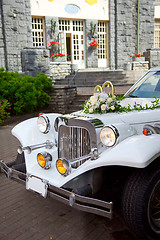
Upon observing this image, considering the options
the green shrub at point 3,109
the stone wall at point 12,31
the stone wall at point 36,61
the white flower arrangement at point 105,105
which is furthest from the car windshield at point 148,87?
the stone wall at point 12,31

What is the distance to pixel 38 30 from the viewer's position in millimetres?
16000

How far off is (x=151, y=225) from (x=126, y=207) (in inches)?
13.1

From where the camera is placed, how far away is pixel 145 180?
2.32 metres

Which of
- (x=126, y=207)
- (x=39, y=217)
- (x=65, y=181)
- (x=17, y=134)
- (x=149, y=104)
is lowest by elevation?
(x=39, y=217)

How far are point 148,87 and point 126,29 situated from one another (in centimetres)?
1577

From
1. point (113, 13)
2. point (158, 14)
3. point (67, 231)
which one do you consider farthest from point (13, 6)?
point (67, 231)

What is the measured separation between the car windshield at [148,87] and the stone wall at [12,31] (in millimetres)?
11519

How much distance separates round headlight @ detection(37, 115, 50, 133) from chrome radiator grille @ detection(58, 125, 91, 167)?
47 centimetres

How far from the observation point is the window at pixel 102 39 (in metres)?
18.0

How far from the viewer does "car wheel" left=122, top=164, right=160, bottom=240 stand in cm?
227

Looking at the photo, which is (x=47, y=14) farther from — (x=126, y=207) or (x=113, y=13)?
(x=126, y=207)

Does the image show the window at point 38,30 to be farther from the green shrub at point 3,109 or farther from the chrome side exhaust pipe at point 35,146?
the chrome side exhaust pipe at point 35,146

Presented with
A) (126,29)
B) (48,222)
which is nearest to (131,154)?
(48,222)

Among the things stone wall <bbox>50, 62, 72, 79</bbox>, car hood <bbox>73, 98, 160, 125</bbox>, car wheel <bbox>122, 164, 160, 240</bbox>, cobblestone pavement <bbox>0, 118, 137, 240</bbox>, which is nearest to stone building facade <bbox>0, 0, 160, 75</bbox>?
stone wall <bbox>50, 62, 72, 79</bbox>
